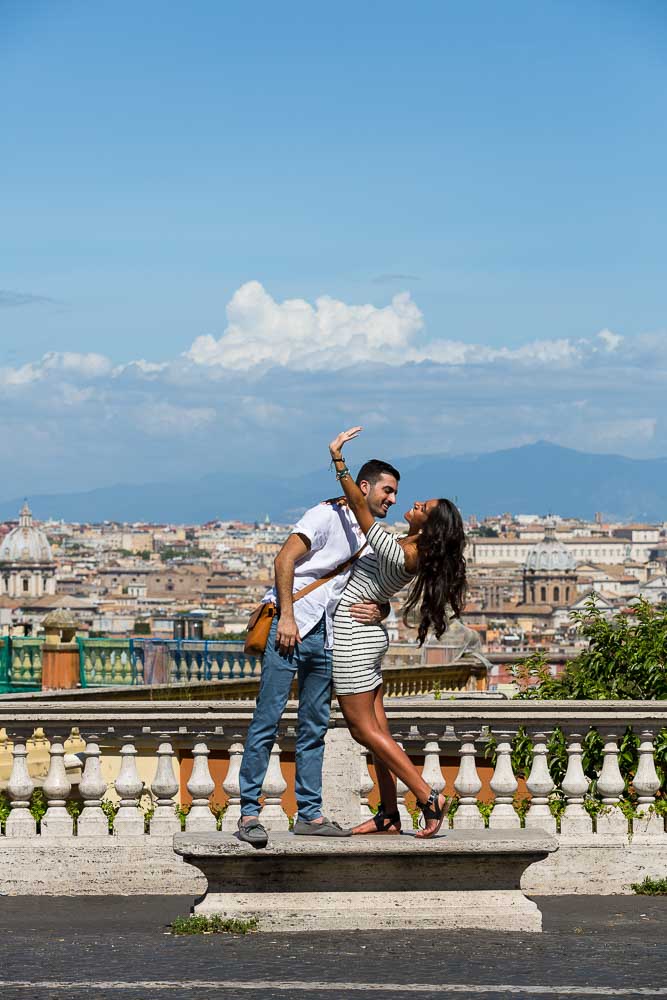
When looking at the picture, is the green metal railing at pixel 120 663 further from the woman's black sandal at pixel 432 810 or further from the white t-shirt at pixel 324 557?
the woman's black sandal at pixel 432 810

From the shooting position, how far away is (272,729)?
7.35 metres

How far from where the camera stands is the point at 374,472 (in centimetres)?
733

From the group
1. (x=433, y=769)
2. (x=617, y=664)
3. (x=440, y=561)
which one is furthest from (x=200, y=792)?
(x=617, y=664)

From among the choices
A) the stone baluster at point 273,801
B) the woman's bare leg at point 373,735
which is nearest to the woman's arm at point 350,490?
the woman's bare leg at point 373,735

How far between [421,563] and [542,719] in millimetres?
1772

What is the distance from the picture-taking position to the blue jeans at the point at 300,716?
24.1 feet

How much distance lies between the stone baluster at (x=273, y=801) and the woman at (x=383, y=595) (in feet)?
3.59

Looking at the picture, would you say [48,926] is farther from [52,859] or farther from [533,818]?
[533,818]

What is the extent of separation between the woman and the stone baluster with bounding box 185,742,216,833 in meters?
1.26

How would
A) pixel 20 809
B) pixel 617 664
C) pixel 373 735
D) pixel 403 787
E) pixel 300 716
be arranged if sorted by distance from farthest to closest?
pixel 617 664 < pixel 403 787 < pixel 20 809 < pixel 300 716 < pixel 373 735

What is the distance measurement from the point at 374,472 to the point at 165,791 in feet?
6.58

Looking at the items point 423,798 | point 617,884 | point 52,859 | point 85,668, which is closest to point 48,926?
point 52,859

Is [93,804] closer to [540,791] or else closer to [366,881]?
[366,881]

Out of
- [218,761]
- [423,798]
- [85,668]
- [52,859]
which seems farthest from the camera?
[85,668]
